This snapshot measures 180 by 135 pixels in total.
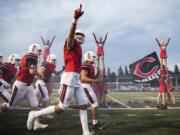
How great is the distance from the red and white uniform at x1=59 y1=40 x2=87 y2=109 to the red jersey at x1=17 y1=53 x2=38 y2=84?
1.27 meters

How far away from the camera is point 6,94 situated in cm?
850

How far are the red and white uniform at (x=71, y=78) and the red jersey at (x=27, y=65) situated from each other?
4.18 ft

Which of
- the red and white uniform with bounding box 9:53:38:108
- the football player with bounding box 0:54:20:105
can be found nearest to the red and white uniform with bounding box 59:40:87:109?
the red and white uniform with bounding box 9:53:38:108

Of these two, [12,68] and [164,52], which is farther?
[164,52]

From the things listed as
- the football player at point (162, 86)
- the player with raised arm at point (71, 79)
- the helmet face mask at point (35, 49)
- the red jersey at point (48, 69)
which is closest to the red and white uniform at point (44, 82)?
the red jersey at point (48, 69)

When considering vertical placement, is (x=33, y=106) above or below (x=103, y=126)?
above

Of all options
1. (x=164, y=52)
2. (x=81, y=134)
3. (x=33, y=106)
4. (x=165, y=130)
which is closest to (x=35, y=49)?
(x=33, y=106)

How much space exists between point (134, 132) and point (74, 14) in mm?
3078

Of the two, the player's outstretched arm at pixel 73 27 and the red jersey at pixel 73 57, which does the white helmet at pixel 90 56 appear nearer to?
the red jersey at pixel 73 57

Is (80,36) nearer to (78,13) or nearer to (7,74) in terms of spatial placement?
(78,13)

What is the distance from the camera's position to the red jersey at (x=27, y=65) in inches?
273

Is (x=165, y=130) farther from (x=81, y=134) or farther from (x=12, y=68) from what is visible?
(x=12, y=68)

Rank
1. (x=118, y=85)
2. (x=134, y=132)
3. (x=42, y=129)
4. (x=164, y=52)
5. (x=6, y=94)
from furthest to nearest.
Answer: (x=118, y=85) < (x=164, y=52) < (x=6, y=94) < (x=42, y=129) < (x=134, y=132)

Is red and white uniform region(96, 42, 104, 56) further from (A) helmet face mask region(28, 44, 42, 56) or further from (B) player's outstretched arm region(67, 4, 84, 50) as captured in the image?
(B) player's outstretched arm region(67, 4, 84, 50)
